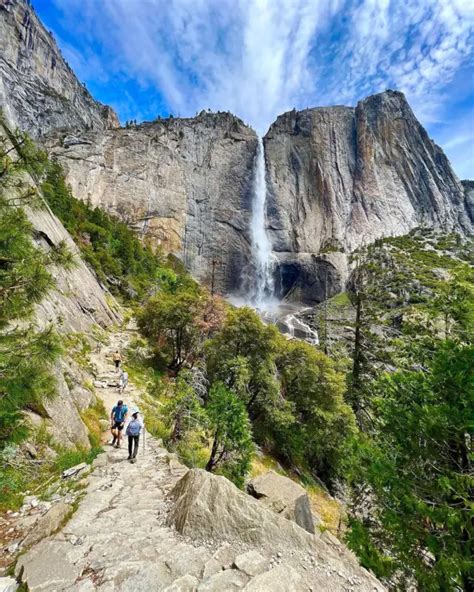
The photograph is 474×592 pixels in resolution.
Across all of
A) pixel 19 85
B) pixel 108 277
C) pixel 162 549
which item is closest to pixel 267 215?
pixel 108 277

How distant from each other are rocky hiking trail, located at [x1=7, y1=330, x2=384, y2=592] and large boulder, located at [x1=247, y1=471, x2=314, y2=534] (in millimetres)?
1634

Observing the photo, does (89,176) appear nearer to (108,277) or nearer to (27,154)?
(108,277)

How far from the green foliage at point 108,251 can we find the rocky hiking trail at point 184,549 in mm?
28416

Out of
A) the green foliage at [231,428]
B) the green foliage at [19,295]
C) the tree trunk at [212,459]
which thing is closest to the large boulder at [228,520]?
the green foliage at [19,295]

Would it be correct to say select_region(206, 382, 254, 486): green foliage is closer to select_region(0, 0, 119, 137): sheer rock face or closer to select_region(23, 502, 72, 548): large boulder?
select_region(23, 502, 72, 548): large boulder

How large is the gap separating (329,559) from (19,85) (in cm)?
8456

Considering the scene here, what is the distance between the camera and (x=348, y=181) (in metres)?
74.9

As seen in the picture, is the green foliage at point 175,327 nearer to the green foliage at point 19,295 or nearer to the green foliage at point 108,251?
the green foliage at point 19,295

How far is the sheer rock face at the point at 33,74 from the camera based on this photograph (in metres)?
59.2

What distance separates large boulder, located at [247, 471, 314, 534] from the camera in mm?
7684

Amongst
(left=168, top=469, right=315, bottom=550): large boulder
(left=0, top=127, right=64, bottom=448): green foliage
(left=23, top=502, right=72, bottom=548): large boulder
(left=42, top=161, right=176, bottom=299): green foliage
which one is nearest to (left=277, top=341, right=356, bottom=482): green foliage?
(left=168, top=469, right=315, bottom=550): large boulder

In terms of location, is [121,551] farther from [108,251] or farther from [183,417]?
[108,251]

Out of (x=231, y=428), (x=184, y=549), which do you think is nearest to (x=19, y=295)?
(x=184, y=549)

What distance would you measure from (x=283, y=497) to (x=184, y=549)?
427 centimetres
